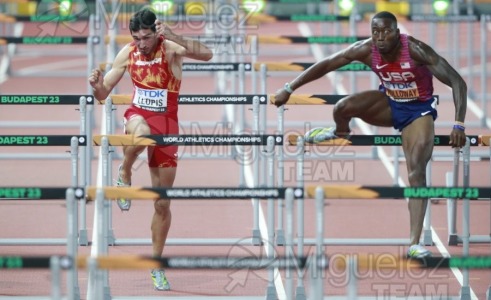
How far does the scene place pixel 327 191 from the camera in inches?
293

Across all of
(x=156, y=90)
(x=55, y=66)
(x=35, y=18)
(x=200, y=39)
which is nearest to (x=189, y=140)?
(x=156, y=90)

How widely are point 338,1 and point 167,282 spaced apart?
8.81 meters

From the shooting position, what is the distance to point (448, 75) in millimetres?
8859

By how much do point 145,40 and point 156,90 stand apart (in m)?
0.48

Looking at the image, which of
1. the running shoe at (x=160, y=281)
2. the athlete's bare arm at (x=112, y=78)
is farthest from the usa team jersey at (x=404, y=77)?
the running shoe at (x=160, y=281)

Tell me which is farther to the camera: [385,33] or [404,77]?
[404,77]

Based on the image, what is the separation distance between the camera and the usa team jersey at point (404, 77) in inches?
354

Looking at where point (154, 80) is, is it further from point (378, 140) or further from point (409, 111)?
point (409, 111)

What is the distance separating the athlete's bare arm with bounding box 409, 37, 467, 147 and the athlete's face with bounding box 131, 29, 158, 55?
1997 millimetres

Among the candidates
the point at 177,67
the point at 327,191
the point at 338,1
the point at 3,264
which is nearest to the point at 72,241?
the point at 3,264

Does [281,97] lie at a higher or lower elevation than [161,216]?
higher

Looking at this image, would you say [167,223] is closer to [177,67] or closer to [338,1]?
[177,67]

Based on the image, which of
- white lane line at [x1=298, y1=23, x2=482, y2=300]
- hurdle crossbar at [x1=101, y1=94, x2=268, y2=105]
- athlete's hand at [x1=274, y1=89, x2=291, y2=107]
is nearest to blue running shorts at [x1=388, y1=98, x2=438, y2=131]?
athlete's hand at [x1=274, y1=89, x2=291, y2=107]

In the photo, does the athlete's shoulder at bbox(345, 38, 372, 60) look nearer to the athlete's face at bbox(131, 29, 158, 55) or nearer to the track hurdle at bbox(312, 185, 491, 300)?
the athlete's face at bbox(131, 29, 158, 55)
